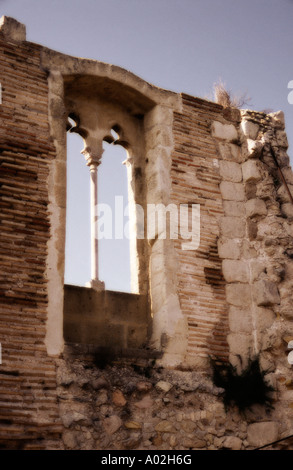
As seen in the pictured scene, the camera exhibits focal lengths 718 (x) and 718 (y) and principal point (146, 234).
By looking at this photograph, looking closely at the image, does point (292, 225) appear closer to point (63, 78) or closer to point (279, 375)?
point (279, 375)

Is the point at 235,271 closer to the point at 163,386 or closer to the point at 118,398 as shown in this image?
the point at 163,386

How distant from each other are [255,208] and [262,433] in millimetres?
2634

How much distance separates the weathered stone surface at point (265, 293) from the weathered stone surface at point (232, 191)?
1121 millimetres

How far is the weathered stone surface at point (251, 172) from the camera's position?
345 inches

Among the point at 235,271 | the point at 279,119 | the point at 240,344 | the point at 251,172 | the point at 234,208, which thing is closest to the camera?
the point at 240,344

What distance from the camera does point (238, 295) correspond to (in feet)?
26.9

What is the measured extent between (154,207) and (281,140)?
6.88 feet

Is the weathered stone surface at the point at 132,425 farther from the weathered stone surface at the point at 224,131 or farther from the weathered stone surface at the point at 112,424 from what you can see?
the weathered stone surface at the point at 224,131

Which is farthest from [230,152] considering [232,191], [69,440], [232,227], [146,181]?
[69,440]

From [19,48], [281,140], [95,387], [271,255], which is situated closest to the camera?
[95,387]

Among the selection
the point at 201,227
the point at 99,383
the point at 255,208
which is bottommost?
the point at 99,383

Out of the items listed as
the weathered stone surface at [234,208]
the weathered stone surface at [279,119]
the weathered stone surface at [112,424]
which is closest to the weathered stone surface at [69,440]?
the weathered stone surface at [112,424]
